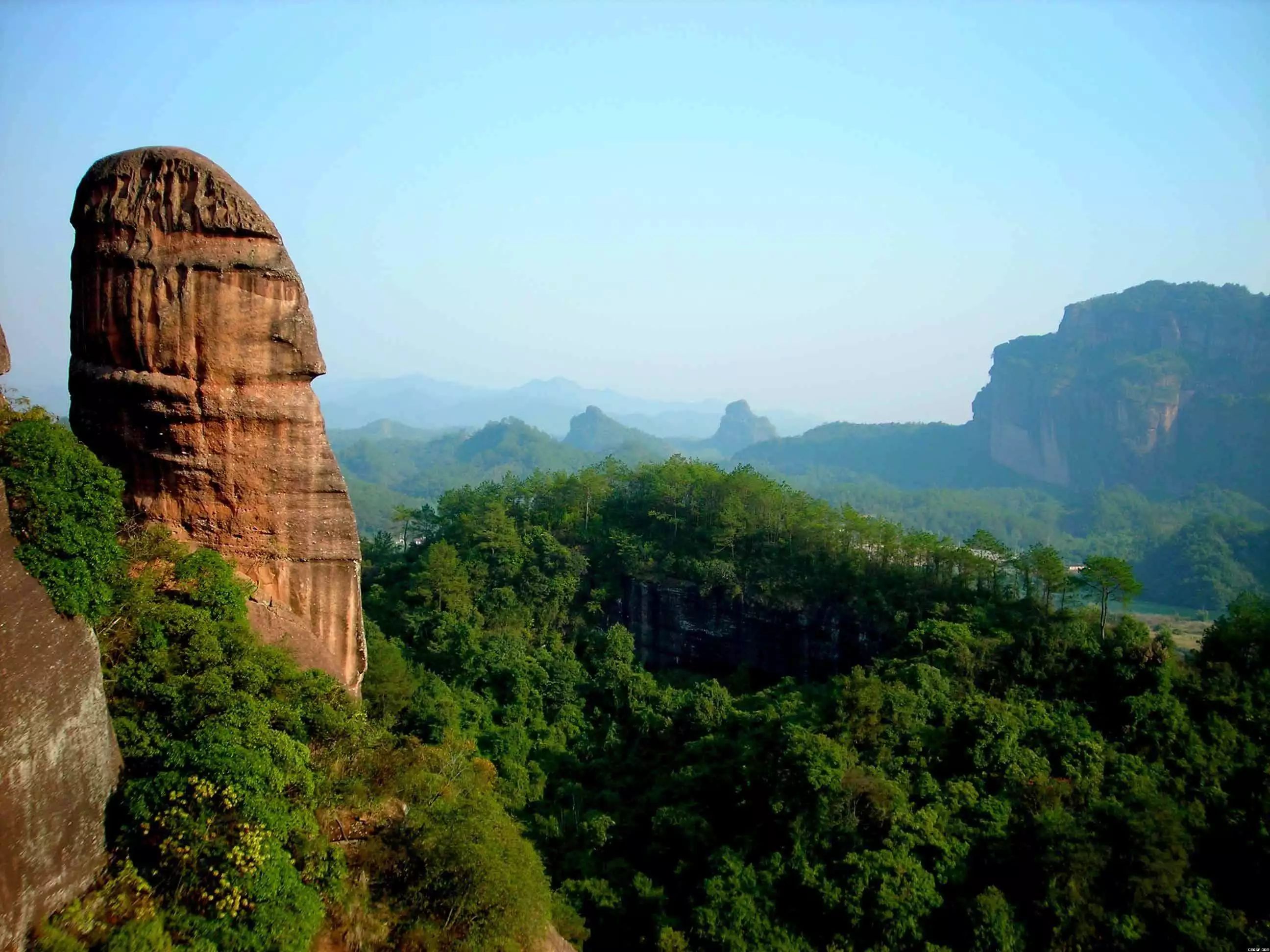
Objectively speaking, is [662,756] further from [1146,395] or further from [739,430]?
[739,430]

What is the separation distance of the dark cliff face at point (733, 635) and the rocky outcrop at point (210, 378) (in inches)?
638

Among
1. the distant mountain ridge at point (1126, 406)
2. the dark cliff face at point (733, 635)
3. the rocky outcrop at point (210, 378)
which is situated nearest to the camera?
the rocky outcrop at point (210, 378)

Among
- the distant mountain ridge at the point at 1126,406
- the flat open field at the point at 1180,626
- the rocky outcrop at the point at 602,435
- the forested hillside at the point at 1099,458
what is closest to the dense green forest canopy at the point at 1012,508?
the forested hillside at the point at 1099,458

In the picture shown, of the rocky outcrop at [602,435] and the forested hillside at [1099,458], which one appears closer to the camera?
the forested hillside at [1099,458]

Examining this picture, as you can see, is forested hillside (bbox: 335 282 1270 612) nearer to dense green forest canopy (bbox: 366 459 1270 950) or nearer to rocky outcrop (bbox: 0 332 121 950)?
dense green forest canopy (bbox: 366 459 1270 950)

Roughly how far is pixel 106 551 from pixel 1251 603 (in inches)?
921

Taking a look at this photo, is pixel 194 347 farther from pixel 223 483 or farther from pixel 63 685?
pixel 63 685

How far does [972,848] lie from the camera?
13477mm

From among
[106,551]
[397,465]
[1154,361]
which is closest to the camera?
[106,551]

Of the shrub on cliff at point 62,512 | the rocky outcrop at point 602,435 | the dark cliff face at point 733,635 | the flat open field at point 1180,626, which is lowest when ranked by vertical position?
the flat open field at point 1180,626

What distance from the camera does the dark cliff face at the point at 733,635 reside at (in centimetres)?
2408

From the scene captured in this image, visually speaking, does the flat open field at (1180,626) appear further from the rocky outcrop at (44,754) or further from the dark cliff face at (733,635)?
the rocky outcrop at (44,754)

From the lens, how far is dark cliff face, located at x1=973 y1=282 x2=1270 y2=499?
8288 centimetres

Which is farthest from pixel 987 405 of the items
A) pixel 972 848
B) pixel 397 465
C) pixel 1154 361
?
pixel 972 848
